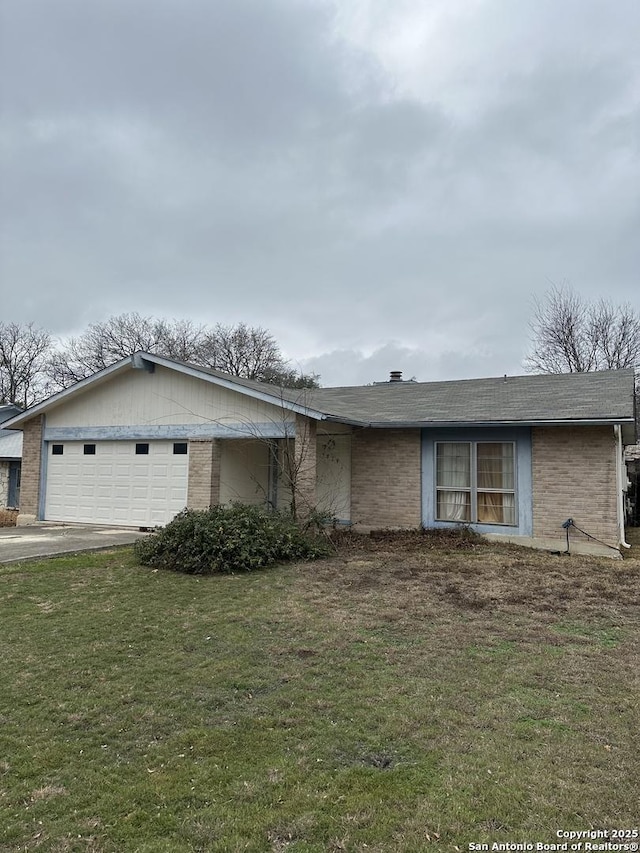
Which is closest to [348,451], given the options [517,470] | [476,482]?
[476,482]

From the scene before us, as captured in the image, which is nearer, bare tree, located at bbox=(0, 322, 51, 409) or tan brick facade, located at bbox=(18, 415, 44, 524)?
tan brick facade, located at bbox=(18, 415, 44, 524)

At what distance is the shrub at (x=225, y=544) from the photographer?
8.66 metres

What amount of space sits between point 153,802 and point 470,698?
92.9 inches

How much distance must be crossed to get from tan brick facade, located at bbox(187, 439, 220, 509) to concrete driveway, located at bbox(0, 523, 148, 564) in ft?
5.14

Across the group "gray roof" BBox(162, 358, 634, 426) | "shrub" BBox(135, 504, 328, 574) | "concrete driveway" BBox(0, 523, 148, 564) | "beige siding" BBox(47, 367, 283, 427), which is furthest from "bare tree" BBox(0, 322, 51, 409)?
"shrub" BBox(135, 504, 328, 574)

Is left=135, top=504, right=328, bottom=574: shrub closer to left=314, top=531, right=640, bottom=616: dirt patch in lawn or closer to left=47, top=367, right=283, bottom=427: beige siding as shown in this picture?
left=314, top=531, right=640, bottom=616: dirt patch in lawn

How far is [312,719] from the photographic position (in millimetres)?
3711

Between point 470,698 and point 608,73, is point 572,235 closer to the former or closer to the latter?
point 608,73

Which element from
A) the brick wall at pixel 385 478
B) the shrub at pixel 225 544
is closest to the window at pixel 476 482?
the brick wall at pixel 385 478

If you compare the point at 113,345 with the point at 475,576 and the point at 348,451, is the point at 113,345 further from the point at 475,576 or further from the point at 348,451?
the point at 475,576

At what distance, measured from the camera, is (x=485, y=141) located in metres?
15.0

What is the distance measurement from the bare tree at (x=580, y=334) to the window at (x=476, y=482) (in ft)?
63.7

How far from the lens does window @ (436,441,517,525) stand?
38.5 ft

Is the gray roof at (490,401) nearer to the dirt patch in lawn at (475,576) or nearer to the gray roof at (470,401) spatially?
the gray roof at (470,401)
